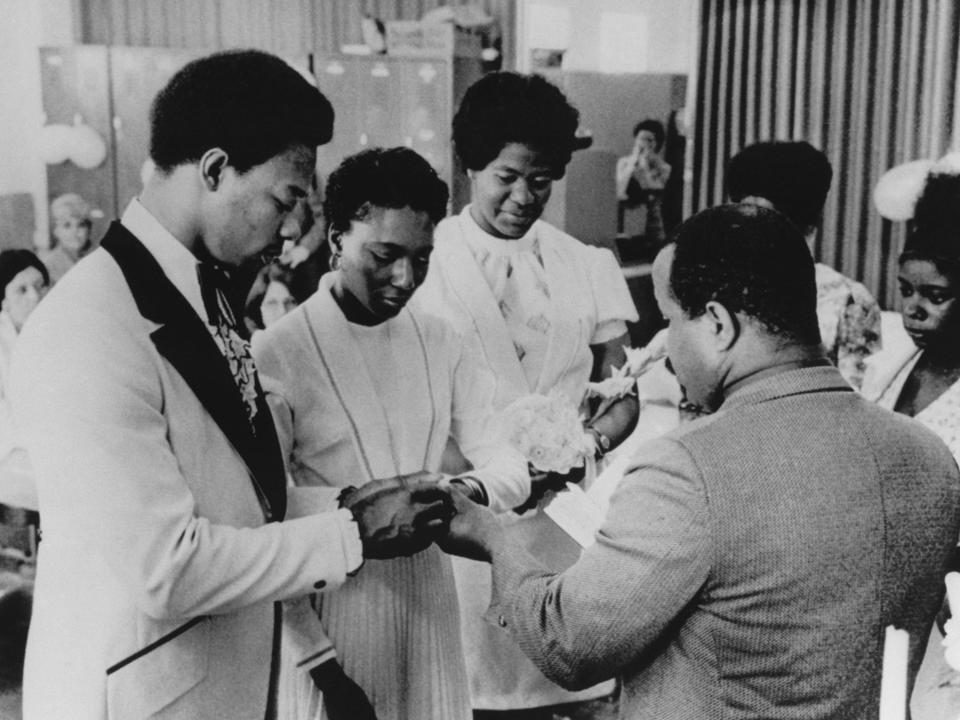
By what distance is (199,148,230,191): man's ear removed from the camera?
1.45 m

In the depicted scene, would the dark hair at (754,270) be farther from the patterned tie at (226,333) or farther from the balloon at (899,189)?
the balloon at (899,189)

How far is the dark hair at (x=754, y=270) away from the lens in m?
1.33

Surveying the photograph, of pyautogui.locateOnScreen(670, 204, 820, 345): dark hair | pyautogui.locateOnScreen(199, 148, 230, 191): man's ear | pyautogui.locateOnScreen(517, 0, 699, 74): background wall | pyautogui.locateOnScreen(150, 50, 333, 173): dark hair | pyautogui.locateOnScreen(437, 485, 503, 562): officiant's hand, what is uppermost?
pyautogui.locateOnScreen(517, 0, 699, 74): background wall

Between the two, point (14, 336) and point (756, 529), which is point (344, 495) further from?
point (14, 336)

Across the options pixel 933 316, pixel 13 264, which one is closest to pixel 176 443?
pixel 933 316

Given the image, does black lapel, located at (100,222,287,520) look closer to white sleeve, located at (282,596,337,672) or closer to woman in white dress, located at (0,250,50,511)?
white sleeve, located at (282,596,337,672)

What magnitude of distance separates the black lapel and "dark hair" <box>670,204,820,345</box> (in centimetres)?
65

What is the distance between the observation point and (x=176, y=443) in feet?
4.65

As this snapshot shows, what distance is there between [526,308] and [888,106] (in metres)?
3.72

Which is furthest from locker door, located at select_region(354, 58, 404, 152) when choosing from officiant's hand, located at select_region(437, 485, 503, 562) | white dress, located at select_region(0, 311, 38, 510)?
officiant's hand, located at select_region(437, 485, 503, 562)

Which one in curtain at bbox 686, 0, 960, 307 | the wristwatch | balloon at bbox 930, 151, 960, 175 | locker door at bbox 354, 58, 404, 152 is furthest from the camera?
locker door at bbox 354, 58, 404, 152

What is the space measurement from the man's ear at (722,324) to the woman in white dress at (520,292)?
1207 mm

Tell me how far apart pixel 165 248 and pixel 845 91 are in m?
5.17

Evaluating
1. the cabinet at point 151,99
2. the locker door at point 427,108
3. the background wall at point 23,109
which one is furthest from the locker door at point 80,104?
the locker door at point 427,108
